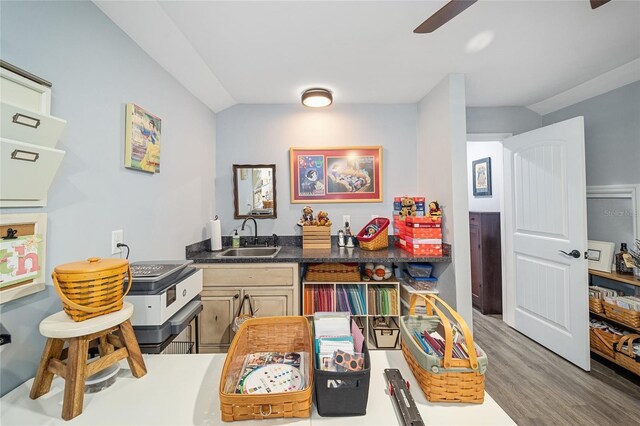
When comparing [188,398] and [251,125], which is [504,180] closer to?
[251,125]

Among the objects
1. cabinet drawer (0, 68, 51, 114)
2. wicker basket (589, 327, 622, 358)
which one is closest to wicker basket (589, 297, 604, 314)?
wicker basket (589, 327, 622, 358)

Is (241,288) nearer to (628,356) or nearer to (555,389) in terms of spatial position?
(555,389)

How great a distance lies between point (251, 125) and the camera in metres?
2.75

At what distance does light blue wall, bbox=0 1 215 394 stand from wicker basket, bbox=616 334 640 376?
350cm

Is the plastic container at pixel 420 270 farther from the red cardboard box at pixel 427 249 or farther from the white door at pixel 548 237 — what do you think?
the white door at pixel 548 237

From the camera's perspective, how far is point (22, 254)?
2.95ft

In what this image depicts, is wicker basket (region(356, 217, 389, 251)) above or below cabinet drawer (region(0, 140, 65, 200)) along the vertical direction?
below

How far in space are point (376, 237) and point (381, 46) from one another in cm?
155

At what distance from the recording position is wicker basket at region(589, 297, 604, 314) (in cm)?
217

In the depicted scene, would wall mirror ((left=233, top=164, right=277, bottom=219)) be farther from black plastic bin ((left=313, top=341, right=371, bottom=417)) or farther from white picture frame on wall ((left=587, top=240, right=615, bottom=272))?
white picture frame on wall ((left=587, top=240, right=615, bottom=272))

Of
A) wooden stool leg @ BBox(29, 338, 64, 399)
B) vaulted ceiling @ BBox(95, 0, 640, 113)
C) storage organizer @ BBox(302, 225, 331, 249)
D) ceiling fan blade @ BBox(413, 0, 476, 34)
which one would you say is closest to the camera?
wooden stool leg @ BBox(29, 338, 64, 399)

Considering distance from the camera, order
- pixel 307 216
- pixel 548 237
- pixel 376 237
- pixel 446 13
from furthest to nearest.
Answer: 1. pixel 307 216
2. pixel 376 237
3. pixel 548 237
4. pixel 446 13

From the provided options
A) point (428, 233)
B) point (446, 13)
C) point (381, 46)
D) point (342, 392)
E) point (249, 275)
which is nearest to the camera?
point (342, 392)

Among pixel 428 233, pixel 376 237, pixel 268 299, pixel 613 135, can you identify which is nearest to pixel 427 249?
pixel 428 233
